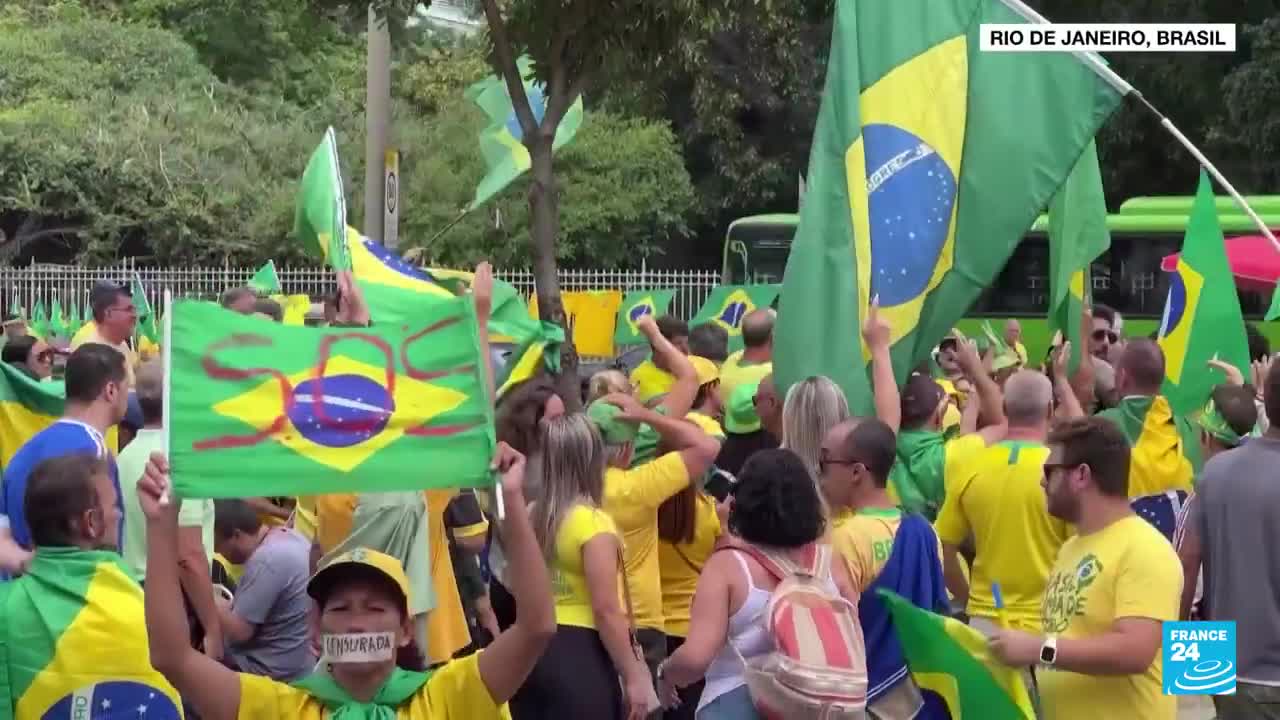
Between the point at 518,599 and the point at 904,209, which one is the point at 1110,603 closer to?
the point at 518,599

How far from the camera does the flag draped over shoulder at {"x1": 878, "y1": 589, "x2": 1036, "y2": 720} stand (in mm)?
4797

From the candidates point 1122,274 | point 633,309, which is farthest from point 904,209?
point 1122,274

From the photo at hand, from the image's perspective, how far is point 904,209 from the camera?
7.55 m

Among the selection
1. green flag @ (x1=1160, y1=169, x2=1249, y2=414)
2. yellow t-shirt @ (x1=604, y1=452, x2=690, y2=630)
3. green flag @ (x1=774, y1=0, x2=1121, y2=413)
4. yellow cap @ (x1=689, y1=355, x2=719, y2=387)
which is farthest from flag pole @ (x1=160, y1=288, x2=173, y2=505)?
green flag @ (x1=1160, y1=169, x2=1249, y2=414)

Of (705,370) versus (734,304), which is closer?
(705,370)

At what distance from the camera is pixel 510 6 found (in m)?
12.2

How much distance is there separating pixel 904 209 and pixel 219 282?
19.1 m

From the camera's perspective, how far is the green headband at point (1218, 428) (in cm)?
703

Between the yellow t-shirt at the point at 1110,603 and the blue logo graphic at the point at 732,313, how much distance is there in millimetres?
9307

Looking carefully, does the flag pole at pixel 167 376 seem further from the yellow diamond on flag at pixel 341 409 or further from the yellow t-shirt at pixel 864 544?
the yellow t-shirt at pixel 864 544

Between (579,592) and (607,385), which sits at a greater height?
(607,385)

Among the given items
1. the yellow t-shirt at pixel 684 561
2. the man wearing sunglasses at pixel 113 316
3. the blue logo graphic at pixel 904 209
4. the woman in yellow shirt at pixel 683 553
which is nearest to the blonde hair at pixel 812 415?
the woman in yellow shirt at pixel 683 553

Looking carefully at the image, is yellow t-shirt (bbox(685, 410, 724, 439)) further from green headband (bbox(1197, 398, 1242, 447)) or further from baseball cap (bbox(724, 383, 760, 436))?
green headband (bbox(1197, 398, 1242, 447))

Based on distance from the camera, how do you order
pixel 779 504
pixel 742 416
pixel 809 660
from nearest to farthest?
pixel 809 660 → pixel 779 504 → pixel 742 416
